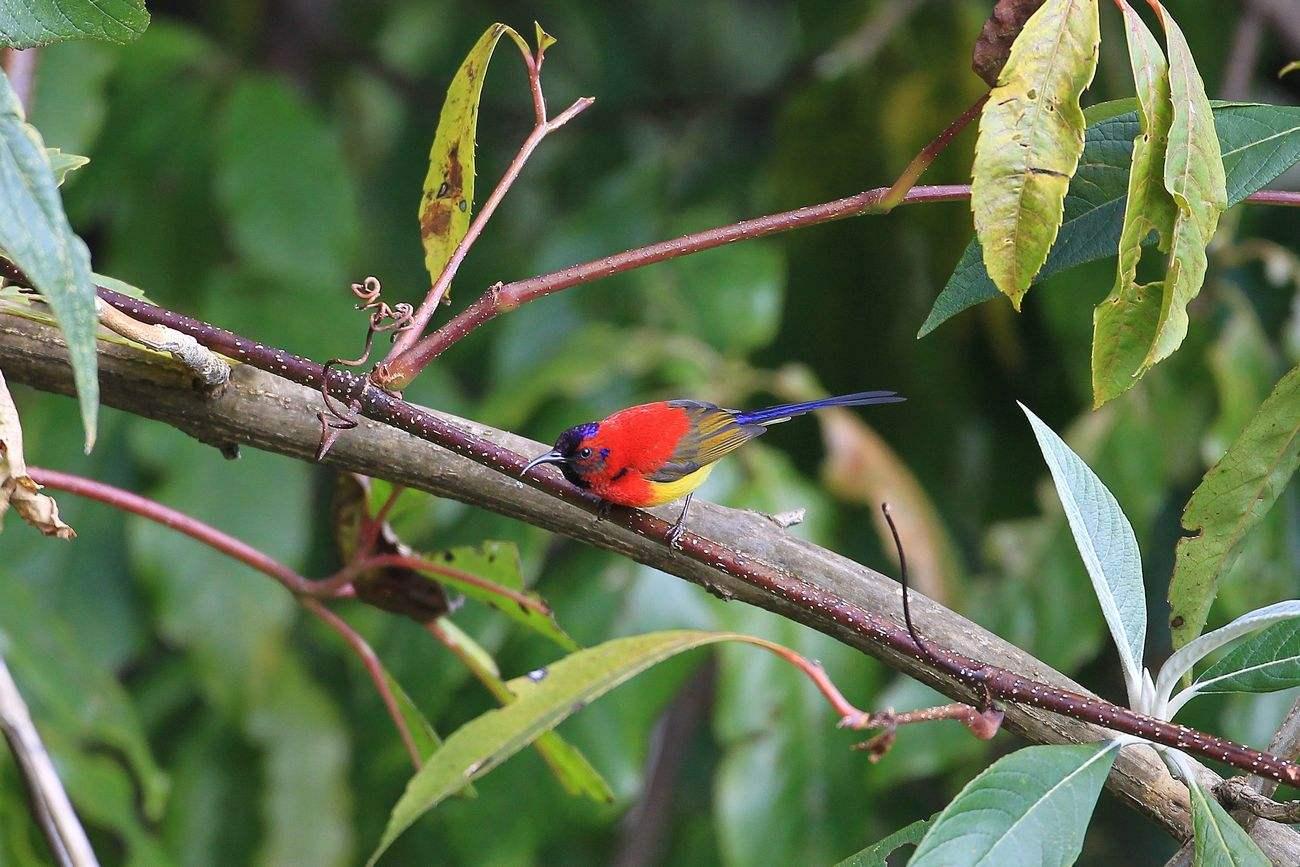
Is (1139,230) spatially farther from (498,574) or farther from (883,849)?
(498,574)

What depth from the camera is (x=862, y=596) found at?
110 centimetres

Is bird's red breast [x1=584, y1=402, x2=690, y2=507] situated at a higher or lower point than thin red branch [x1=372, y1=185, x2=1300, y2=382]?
lower

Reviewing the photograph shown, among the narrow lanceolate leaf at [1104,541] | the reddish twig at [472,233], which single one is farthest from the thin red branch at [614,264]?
the narrow lanceolate leaf at [1104,541]

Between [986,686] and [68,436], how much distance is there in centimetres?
262

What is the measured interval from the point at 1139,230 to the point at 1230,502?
0.36 m

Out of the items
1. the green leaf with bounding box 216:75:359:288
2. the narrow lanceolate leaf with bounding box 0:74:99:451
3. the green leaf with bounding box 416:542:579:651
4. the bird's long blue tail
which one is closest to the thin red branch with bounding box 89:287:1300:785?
the narrow lanceolate leaf with bounding box 0:74:99:451

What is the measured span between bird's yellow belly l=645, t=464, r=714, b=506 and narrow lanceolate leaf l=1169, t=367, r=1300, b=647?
0.60 m

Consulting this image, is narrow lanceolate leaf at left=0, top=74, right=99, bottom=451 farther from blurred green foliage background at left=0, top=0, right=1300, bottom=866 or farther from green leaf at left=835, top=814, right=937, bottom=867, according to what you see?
blurred green foliage background at left=0, top=0, right=1300, bottom=866

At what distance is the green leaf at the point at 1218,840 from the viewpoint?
0.98m

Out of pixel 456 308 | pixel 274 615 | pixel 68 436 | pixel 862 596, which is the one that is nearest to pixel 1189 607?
pixel 862 596

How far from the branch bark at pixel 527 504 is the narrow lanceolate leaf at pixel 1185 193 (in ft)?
0.99

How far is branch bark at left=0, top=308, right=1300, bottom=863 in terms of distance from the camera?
1.09 meters

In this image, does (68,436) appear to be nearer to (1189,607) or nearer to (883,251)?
(883,251)

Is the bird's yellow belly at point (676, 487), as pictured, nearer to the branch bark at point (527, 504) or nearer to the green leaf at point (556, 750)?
the green leaf at point (556, 750)
